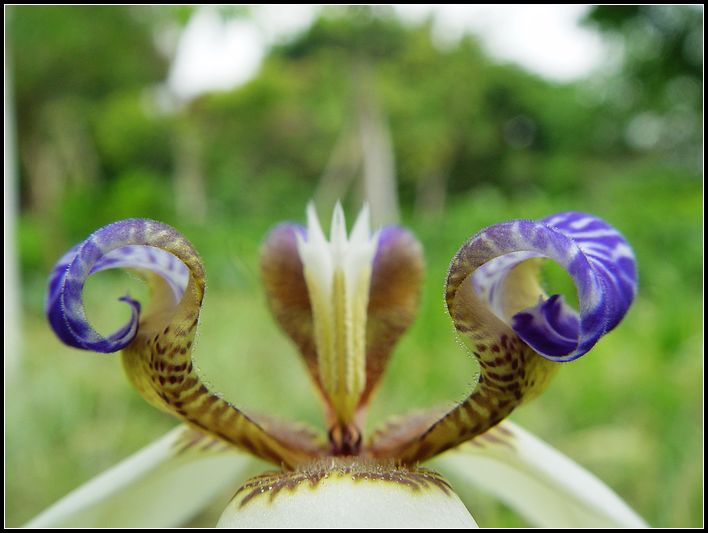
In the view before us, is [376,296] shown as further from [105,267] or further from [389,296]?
[105,267]

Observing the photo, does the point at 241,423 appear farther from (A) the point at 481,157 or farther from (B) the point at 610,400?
(A) the point at 481,157

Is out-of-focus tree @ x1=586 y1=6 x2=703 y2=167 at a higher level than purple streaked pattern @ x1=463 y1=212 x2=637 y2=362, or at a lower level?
higher

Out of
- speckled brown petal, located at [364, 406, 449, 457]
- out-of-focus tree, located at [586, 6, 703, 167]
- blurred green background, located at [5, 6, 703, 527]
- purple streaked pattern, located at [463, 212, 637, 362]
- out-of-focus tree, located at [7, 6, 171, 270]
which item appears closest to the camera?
purple streaked pattern, located at [463, 212, 637, 362]

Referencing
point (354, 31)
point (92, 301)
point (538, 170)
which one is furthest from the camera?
point (538, 170)

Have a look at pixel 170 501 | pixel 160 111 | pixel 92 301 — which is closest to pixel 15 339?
pixel 92 301

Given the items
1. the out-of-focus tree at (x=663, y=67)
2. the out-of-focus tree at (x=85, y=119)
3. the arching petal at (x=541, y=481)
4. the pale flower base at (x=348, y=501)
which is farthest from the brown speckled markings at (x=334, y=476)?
the out-of-focus tree at (x=85, y=119)

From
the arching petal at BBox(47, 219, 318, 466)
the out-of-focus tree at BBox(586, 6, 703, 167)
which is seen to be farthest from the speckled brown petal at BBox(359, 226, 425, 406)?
the out-of-focus tree at BBox(586, 6, 703, 167)

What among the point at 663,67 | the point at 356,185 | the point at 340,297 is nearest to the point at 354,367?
the point at 340,297

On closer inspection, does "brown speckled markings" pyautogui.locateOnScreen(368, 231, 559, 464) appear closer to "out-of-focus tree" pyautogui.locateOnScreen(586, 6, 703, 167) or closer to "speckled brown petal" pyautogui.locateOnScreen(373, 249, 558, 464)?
"speckled brown petal" pyautogui.locateOnScreen(373, 249, 558, 464)
